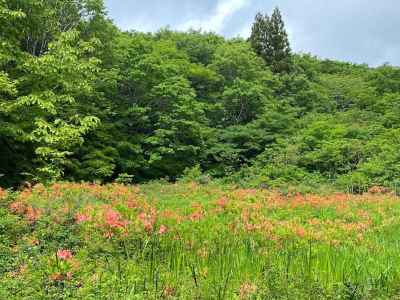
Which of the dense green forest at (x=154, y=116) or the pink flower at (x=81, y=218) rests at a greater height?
the dense green forest at (x=154, y=116)

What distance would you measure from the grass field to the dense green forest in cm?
640

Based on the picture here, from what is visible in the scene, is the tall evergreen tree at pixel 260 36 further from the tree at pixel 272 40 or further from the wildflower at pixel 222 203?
the wildflower at pixel 222 203

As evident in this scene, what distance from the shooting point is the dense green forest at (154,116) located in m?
17.4

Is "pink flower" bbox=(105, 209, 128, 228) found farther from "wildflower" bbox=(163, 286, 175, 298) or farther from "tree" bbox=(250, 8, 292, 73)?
"tree" bbox=(250, 8, 292, 73)

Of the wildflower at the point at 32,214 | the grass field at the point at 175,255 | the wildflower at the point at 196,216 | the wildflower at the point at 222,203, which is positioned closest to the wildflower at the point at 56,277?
the grass field at the point at 175,255

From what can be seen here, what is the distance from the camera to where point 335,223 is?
12211mm

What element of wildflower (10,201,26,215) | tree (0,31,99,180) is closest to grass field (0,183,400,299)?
wildflower (10,201,26,215)

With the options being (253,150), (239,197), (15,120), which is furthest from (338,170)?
(15,120)

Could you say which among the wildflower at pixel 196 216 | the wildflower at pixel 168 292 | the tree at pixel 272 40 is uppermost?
the tree at pixel 272 40

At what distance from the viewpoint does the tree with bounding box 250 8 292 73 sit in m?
44.5

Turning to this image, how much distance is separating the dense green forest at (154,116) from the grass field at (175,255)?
6404 mm

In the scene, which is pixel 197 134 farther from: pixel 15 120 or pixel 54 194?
pixel 54 194

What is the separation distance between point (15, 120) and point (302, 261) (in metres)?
13.7

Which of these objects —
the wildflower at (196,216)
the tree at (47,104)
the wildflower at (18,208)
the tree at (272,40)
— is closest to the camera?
the wildflower at (18,208)
